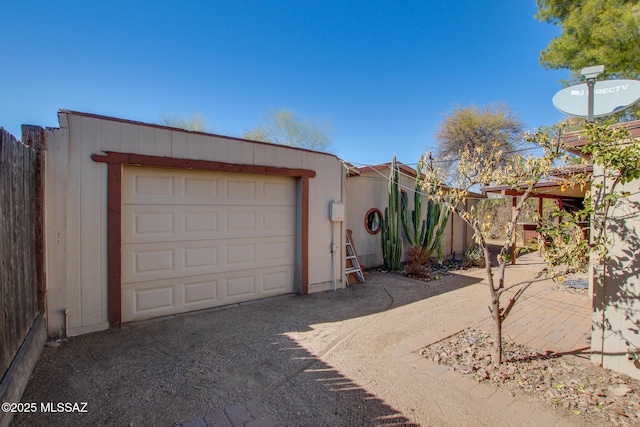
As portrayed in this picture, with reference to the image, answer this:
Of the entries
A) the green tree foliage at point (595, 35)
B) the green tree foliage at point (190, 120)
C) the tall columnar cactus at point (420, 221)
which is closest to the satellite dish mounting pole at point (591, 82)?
the tall columnar cactus at point (420, 221)

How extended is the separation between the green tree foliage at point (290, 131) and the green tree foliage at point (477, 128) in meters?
6.66

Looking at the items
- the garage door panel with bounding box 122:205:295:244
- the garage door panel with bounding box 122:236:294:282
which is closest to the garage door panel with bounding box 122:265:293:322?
the garage door panel with bounding box 122:236:294:282

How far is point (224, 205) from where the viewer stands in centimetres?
508

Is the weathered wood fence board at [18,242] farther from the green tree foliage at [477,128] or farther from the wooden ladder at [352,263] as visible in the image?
the green tree foliage at [477,128]

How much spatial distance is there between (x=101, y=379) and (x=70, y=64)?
26.7 ft

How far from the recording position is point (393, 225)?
27.4 feet

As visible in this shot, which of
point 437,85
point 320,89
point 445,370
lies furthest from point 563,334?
point 320,89

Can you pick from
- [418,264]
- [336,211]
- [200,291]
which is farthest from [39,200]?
[418,264]

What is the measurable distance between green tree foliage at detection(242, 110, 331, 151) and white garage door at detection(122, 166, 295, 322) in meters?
12.3

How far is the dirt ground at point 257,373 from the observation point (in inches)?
94.5

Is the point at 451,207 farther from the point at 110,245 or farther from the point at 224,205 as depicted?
the point at 110,245

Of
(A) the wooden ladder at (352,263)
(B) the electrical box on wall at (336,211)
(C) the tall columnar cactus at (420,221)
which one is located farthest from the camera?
(C) the tall columnar cactus at (420,221)

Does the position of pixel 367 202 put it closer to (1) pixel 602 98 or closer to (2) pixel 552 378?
(1) pixel 602 98

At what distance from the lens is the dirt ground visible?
2.40 metres
